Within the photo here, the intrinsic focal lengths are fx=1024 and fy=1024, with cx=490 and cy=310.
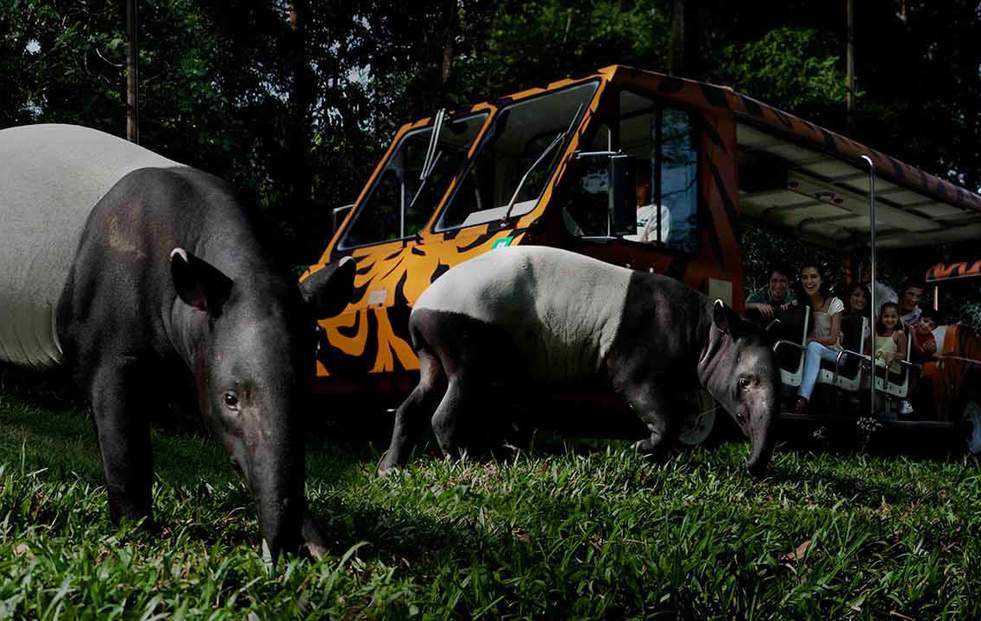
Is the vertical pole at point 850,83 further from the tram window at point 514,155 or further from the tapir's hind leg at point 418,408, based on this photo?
the tapir's hind leg at point 418,408

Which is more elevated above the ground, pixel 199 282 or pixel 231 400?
pixel 199 282

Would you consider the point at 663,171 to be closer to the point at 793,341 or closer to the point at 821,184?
the point at 793,341

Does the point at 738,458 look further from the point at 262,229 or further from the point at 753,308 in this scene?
the point at 262,229

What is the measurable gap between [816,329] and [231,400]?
7816mm

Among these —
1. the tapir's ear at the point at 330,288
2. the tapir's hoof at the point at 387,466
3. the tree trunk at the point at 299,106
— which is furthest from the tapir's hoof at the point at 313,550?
the tree trunk at the point at 299,106

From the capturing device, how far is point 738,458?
7254 mm

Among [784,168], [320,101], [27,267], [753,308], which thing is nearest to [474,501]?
[27,267]

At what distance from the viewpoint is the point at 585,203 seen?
7.31m

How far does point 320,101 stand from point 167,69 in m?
6.03

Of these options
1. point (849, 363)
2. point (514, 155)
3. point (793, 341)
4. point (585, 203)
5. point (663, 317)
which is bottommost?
point (849, 363)

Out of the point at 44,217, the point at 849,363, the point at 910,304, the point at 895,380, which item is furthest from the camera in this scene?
the point at 910,304

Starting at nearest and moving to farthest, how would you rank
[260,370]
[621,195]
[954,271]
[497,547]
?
[260,370], [497,547], [621,195], [954,271]

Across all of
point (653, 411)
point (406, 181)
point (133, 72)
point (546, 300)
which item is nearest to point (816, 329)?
point (406, 181)

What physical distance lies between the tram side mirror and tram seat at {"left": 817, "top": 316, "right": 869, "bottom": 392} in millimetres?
3610
